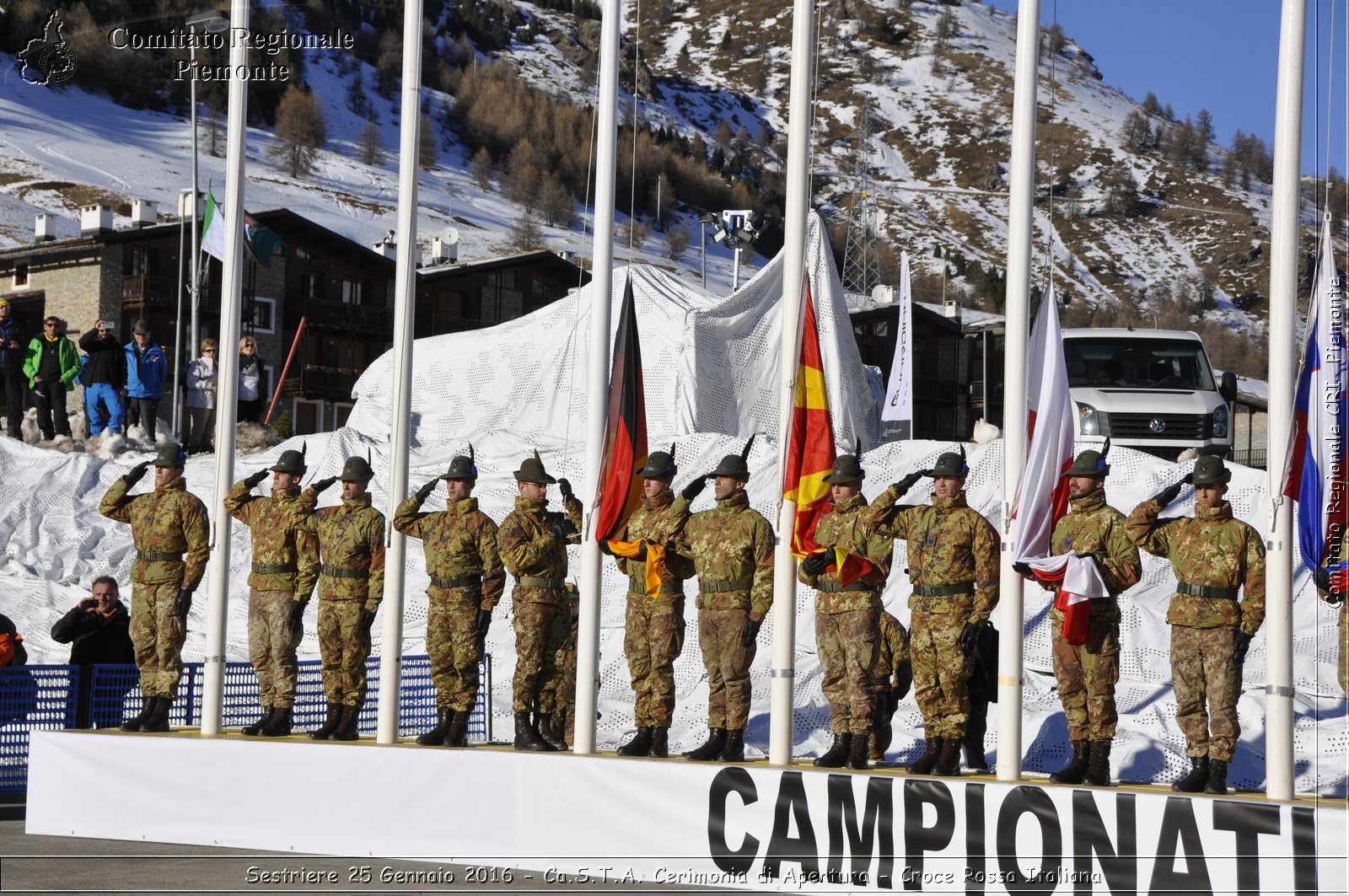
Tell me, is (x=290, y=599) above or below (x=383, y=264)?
below

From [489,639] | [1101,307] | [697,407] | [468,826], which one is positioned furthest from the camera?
[1101,307]

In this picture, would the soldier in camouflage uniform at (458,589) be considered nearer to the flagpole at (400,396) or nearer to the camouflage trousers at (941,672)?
the flagpole at (400,396)

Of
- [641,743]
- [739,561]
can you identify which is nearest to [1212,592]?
[739,561]

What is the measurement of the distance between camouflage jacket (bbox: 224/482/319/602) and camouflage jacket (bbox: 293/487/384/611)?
159 millimetres

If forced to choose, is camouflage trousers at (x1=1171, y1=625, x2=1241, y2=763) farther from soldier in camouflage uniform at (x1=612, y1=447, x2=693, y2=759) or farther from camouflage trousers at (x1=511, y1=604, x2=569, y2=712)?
camouflage trousers at (x1=511, y1=604, x2=569, y2=712)

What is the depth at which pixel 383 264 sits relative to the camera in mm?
49531

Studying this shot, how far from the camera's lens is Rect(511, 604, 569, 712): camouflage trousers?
10812mm

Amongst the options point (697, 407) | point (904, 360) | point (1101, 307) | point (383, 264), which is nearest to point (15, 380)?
point (697, 407)

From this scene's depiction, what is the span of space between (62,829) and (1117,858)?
6.87 meters

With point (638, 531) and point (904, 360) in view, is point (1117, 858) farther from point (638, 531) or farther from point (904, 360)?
point (904, 360)

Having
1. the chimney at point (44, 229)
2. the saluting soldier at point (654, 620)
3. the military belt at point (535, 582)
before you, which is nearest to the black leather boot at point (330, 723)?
the military belt at point (535, 582)

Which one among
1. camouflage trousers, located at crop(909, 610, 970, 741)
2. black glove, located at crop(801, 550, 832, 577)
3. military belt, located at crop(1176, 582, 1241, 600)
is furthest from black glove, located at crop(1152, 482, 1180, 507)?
black glove, located at crop(801, 550, 832, 577)

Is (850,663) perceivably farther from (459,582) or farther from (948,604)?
(459,582)

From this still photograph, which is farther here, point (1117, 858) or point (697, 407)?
point (697, 407)
